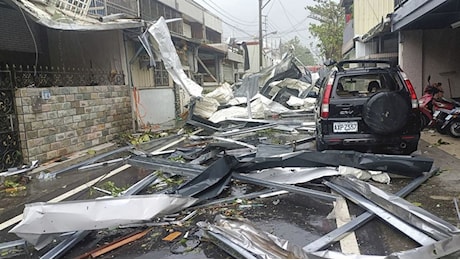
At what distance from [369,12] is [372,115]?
40.3 ft

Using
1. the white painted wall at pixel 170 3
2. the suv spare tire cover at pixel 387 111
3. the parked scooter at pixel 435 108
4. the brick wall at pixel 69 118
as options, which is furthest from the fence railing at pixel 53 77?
the white painted wall at pixel 170 3

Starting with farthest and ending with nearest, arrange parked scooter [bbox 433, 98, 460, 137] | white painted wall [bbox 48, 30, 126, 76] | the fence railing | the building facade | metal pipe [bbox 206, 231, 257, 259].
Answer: white painted wall [bbox 48, 30, 126, 76] → parked scooter [bbox 433, 98, 460, 137] → the building facade → the fence railing → metal pipe [bbox 206, 231, 257, 259]

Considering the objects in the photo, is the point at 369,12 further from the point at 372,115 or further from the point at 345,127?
the point at 372,115

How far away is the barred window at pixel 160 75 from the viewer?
14.2m

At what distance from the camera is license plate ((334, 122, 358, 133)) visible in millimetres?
6109

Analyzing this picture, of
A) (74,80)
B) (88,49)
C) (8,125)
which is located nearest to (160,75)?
(88,49)

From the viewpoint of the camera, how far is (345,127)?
617cm

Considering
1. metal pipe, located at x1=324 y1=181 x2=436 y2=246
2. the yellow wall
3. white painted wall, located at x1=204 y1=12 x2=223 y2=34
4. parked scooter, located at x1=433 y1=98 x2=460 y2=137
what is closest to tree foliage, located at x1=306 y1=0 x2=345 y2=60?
white painted wall, located at x1=204 y1=12 x2=223 y2=34

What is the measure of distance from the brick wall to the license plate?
6400 mm

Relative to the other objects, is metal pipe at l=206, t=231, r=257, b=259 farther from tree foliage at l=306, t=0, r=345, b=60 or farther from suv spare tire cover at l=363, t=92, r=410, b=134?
tree foliage at l=306, t=0, r=345, b=60

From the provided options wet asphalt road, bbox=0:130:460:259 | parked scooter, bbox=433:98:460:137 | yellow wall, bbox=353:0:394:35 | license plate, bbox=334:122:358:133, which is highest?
yellow wall, bbox=353:0:394:35

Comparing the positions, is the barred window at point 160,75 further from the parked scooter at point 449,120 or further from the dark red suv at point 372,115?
the parked scooter at point 449,120

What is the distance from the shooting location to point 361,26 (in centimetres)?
1805

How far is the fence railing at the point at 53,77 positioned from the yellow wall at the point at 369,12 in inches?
384
